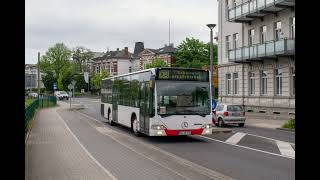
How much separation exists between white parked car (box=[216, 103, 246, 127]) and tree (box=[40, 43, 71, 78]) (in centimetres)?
10455

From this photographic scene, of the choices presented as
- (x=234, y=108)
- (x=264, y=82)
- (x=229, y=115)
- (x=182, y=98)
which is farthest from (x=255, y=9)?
(x=182, y=98)

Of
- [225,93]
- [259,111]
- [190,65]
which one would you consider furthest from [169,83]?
[190,65]

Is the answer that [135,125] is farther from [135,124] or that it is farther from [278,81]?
[278,81]

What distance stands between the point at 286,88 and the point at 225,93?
11.8 meters

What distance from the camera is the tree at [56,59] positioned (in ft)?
420

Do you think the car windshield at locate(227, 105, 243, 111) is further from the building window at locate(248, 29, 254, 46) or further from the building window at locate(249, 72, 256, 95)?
the building window at locate(248, 29, 254, 46)

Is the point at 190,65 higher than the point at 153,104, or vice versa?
the point at 190,65

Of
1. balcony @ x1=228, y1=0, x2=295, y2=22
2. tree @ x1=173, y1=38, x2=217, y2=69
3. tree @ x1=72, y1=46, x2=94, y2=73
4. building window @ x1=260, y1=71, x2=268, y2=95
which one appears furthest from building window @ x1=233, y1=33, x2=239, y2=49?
tree @ x1=72, y1=46, x2=94, y2=73

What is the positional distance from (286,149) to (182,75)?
4761 millimetres

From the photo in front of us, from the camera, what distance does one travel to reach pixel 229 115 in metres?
26.7

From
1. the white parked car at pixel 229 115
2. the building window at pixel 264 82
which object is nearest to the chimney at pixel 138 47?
the building window at pixel 264 82

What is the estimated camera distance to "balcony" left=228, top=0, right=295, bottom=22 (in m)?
34.1
